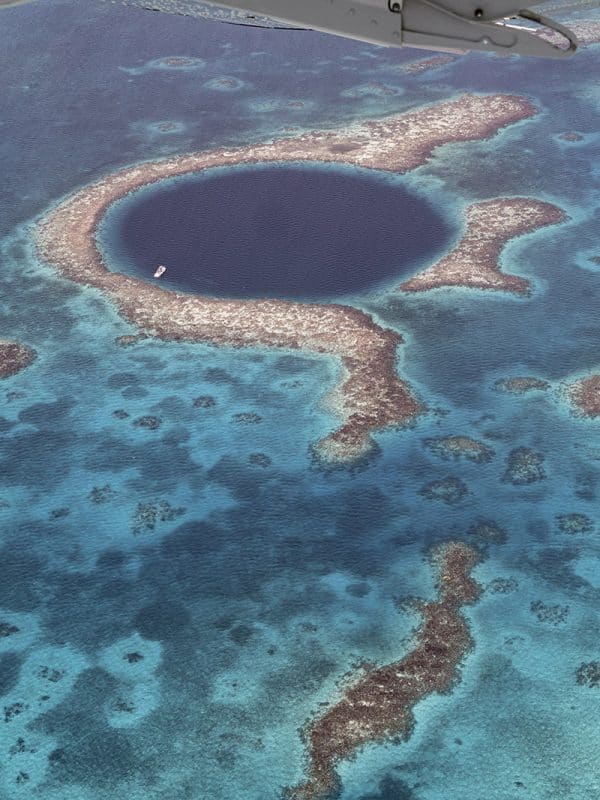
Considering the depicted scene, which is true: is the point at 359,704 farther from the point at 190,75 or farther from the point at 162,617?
the point at 190,75

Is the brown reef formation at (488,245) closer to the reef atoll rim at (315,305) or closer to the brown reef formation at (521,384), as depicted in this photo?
the reef atoll rim at (315,305)

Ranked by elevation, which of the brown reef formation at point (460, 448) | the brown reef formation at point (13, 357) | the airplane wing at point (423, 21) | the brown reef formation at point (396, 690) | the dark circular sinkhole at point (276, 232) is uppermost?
the airplane wing at point (423, 21)

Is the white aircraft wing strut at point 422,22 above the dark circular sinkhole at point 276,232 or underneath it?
above

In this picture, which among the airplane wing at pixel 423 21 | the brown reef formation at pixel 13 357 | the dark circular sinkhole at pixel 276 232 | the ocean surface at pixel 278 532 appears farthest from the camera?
the dark circular sinkhole at pixel 276 232

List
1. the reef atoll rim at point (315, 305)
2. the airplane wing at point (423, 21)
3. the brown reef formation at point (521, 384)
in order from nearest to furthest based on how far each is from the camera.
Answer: the airplane wing at point (423, 21) < the reef atoll rim at point (315, 305) < the brown reef formation at point (521, 384)

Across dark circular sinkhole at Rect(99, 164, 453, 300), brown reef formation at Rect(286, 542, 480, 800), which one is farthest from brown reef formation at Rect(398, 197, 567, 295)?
brown reef formation at Rect(286, 542, 480, 800)

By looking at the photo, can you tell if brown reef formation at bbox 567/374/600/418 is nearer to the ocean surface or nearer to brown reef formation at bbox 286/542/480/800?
the ocean surface

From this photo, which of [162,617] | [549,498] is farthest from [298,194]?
[162,617]

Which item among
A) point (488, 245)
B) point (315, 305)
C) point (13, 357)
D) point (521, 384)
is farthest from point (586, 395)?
point (13, 357)

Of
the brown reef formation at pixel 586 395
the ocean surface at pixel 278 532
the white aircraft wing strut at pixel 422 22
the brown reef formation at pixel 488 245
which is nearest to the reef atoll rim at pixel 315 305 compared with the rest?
the ocean surface at pixel 278 532
